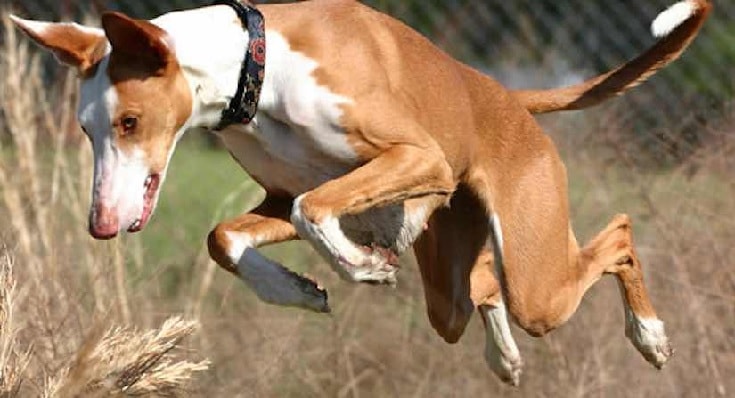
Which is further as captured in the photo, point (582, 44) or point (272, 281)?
point (582, 44)

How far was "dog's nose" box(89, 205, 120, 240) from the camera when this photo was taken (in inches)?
185

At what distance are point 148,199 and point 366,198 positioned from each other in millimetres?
596

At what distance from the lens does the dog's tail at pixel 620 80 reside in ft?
19.7

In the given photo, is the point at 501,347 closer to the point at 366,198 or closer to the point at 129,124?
the point at 366,198

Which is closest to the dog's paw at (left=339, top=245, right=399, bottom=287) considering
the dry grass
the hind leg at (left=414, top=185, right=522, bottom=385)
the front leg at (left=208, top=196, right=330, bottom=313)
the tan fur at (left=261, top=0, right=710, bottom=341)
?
the tan fur at (left=261, top=0, right=710, bottom=341)

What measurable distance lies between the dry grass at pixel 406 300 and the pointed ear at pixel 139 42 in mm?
1575

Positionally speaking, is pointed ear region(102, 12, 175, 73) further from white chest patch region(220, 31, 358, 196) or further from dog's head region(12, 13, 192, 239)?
white chest patch region(220, 31, 358, 196)

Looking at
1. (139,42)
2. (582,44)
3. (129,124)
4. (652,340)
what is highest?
(139,42)

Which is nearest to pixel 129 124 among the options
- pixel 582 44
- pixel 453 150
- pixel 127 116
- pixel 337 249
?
pixel 127 116

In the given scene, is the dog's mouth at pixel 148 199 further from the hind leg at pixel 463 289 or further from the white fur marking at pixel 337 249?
the hind leg at pixel 463 289

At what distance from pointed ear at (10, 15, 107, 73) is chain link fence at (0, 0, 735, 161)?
3218 mm

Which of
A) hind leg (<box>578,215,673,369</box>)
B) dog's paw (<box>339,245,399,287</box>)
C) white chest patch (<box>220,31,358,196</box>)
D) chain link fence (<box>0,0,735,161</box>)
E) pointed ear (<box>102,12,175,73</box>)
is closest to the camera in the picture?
pointed ear (<box>102,12,175,73</box>)

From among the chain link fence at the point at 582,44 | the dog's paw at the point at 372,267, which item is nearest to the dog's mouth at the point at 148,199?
the dog's paw at the point at 372,267

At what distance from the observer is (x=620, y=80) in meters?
6.14
